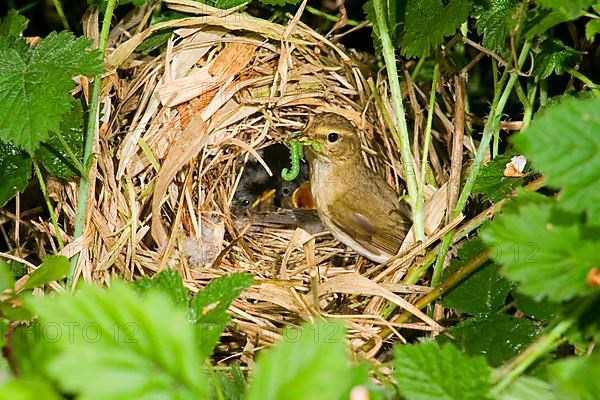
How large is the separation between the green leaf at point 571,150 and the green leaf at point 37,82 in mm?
1359

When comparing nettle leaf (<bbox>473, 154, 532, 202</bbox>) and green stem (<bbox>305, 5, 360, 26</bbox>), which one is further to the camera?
green stem (<bbox>305, 5, 360, 26</bbox>)

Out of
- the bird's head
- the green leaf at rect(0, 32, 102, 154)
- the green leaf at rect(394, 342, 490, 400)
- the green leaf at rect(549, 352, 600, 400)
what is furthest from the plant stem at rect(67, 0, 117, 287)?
the green leaf at rect(549, 352, 600, 400)

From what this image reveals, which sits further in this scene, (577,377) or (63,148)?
(63,148)

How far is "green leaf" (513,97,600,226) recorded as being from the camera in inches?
51.9

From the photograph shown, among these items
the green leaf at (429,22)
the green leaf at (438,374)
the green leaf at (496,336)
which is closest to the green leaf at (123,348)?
the green leaf at (438,374)

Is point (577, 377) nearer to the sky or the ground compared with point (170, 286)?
nearer to the sky

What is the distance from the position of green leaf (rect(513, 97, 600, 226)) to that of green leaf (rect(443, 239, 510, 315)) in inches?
38.1

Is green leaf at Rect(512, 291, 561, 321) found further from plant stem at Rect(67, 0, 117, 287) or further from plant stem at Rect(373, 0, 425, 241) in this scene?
plant stem at Rect(67, 0, 117, 287)

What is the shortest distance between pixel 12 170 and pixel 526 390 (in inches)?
76.0

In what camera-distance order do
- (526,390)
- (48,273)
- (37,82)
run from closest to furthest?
(526,390) → (48,273) → (37,82)

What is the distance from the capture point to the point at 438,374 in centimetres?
158

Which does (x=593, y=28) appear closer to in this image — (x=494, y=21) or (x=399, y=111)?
(x=494, y=21)

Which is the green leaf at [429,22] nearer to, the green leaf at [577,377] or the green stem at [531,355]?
the green stem at [531,355]

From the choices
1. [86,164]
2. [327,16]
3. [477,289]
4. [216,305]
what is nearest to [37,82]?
[86,164]
